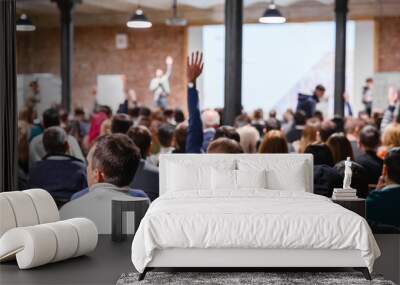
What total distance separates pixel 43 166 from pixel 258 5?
11.7m

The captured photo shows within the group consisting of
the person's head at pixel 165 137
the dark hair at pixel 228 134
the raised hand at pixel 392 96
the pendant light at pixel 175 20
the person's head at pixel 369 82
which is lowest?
the person's head at pixel 165 137

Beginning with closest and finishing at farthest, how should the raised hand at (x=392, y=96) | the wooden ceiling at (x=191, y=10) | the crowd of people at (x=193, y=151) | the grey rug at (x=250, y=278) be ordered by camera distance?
the grey rug at (x=250, y=278), the crowd of people at (x=193, y=151), the raised hand at (x=392, y=96), the wooden ceiling at (x=191, y=10)

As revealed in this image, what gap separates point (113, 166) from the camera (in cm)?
669

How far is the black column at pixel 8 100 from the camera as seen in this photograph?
7199 mm

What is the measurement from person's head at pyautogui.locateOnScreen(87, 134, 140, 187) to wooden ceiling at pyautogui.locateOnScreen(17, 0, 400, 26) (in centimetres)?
1220

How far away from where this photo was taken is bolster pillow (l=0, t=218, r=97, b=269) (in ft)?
17.9

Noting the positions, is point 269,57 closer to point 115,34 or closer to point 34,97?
point 115,34

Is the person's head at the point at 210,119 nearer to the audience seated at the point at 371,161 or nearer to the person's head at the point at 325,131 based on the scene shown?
the person's head at the point at 325,131

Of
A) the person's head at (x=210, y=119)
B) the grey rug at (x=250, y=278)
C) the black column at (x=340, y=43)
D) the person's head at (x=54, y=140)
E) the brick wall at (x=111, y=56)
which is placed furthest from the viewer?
the brick wall at (x=111, y=56)

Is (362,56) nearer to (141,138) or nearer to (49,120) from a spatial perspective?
(49,120)

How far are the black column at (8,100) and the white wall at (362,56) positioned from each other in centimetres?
1213

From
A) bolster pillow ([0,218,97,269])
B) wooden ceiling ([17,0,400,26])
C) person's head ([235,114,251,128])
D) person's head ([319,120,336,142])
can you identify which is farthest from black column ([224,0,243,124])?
wooden ceiling ([17,0,400,26])

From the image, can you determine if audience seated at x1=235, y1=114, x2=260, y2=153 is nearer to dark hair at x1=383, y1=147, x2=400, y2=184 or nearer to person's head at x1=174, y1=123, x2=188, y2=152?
person's head at x1=174, y1=123, x2=188, y2=152

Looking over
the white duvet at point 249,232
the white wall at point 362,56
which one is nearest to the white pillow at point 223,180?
the white duvet at point 249,232
